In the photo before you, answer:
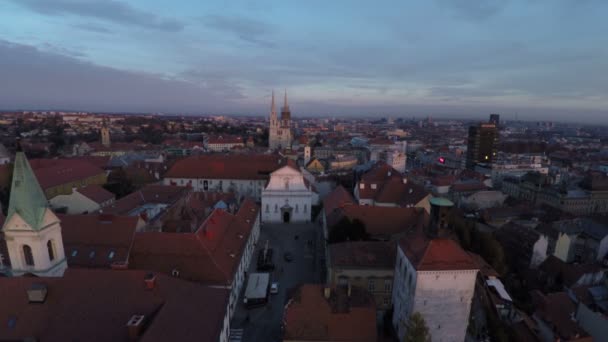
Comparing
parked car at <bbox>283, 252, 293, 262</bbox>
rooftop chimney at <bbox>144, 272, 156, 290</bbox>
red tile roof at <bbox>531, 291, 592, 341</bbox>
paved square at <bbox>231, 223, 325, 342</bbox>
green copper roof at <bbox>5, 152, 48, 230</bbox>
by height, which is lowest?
red tile roof at <bbox>531, 291, 592, 341</bbox>

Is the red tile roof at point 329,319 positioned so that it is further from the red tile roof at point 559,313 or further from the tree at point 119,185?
the tree at point 119,185

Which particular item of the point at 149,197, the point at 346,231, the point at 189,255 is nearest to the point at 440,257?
the point at 346,231

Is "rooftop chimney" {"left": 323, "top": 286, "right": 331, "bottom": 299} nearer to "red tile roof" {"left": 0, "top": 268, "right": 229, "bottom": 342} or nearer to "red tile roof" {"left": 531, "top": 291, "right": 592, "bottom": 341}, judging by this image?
"red tile roof" {"left": 0, "top": 268, "right": 229, "bottom": 342}

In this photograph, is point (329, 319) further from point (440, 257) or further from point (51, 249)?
point (51, 249)

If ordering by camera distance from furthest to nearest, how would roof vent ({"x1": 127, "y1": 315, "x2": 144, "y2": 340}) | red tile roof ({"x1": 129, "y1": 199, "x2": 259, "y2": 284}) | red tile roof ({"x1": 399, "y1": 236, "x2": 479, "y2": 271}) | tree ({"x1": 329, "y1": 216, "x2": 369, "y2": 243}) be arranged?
tree ({"x1": 329, "y1": 216, "x2": 369, "y2": 243}) → red tile roof ({"x1": 129, "y1": 199, "x2": 259, "y2": 284}) → red tile roof ({"x1": 399, "y1": 236, "x2": 479, "y2": 271}) → roof vent ({"x1": 127, "y1": 315, "x2": 144, "y2": 340})

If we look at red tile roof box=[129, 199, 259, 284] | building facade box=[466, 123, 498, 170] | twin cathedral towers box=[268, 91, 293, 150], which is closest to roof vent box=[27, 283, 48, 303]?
red tile roof box=[129, 199, 259, 284]

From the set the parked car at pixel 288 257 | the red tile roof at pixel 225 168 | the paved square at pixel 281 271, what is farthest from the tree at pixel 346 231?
the red tile roof at pixel 225 168

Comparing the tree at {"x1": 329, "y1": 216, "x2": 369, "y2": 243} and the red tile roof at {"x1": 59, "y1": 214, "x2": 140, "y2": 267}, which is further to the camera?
the tree at {"x1": 329, "y1": 216, "x2": 369, "y2": 243}
